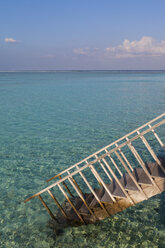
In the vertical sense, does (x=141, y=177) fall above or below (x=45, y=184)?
below

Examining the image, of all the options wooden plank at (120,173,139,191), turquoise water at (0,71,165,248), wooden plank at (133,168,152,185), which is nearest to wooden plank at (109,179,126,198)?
wooden plank at (120,173,139,191)

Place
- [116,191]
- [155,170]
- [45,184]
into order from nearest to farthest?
[155,170] → [116,191] → [45,184]

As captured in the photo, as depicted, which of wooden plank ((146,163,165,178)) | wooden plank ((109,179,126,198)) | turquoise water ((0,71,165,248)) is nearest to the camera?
wooden plank ((146,163,165,178))

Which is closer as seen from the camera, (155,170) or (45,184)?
(155,170)

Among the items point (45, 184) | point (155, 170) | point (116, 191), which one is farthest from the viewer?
point (45, 184)

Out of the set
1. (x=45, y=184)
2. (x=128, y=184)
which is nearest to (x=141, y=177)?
(x=128, y=184)

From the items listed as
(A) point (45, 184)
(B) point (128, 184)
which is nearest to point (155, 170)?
(B) point (128, 184)

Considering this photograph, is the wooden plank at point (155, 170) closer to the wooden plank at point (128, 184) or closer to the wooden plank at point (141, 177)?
the wooden plank at point (141, 177)

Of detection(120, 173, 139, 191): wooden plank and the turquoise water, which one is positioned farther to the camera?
the turquoise water

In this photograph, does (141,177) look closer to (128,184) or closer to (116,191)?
(128,184)

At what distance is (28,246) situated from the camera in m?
7.88

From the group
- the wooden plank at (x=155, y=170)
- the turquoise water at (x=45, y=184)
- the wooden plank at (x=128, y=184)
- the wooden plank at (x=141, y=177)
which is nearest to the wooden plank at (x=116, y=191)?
the wooden plank at (x=128, y=184)

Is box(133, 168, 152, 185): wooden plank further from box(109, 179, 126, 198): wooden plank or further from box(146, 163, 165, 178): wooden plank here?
box(109, 179, 126, 198): wooden plank

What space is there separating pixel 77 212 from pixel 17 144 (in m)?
10.7
